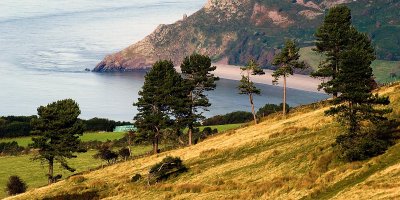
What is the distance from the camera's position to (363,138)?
2148 inches

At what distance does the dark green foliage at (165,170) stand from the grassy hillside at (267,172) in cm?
144

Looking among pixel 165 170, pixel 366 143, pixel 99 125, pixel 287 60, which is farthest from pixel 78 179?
pixel 99 125

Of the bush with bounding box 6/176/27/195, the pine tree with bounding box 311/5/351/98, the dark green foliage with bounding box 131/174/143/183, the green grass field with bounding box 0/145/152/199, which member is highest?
the pine tree with bounding box 311/5/351/98

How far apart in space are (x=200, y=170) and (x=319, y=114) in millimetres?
20322

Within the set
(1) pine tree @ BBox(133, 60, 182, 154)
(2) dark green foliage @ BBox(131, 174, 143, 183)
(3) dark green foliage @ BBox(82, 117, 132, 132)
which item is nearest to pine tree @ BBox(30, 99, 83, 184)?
(1) pine tree @ BBox(133, 60, 182, 154)

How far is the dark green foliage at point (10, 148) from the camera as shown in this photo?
139 meters

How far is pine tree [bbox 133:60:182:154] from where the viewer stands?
339 feet

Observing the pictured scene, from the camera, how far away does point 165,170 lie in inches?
2908

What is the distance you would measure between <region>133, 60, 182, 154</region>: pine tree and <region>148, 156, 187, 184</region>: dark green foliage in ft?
89.9

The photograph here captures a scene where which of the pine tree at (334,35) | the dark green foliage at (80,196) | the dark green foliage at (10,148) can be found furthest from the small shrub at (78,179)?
the dark green foliage at (10,148)

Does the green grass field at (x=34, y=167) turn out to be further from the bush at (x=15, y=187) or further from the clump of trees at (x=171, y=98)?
the clump of trees at (x=171, y=98)

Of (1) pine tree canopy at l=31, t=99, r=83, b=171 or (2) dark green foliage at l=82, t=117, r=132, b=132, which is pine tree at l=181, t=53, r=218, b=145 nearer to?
(1) pine tree canopy at l=31, t=99, r=83, b=171

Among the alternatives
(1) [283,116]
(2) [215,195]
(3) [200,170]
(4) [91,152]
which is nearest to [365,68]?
(2) [215,195]

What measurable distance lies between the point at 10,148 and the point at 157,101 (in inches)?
2249
